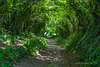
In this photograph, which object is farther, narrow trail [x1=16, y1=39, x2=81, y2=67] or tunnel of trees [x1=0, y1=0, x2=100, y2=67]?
narrow trail [x1=16, y1=39, x2=81, y2=67]

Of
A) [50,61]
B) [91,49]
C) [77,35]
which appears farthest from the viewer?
[77,35]

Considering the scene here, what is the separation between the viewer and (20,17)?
480 inches

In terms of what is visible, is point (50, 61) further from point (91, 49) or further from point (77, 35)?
point (77, 35)

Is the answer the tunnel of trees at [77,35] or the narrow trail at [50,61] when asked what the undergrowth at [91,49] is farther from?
the narrow trail at [50,61]

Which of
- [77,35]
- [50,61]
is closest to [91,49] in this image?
[50,61]

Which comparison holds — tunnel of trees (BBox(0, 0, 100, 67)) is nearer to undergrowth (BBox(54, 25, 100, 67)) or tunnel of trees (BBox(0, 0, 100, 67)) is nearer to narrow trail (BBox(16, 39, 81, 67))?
undergrowth (BBox(54, 25, 100, 67))

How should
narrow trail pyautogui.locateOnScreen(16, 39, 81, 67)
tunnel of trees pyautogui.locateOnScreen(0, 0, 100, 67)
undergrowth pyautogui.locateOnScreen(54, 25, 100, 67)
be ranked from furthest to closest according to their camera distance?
narrow trail pyautogui.locateOnScreen(16, 39, 81, 67) → tunnel of trees pyautogui.locateOnScreen(0, 0, 100, 67) → undergrowth pyautogui.locateOnScreen(54, 25, 100, 67)

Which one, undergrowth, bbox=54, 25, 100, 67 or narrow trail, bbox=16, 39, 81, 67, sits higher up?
undergrowth, bbox=54, 25, 100, 67

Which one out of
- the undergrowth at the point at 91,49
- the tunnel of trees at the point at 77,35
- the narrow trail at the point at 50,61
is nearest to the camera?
the undergrowth at the point at 91,49

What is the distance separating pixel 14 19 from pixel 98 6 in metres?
9.14

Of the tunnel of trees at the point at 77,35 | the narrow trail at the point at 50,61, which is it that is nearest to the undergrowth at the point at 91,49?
the tunnel of trees at the point at 77,35

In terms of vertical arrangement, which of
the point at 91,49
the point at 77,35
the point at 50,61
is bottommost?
the point at 50,61

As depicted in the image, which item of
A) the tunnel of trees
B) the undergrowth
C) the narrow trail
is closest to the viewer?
the undergrowth

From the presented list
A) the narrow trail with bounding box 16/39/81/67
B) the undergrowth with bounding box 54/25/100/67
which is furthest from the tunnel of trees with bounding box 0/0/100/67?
the narrow trail with bounding box 16/39/81/67
